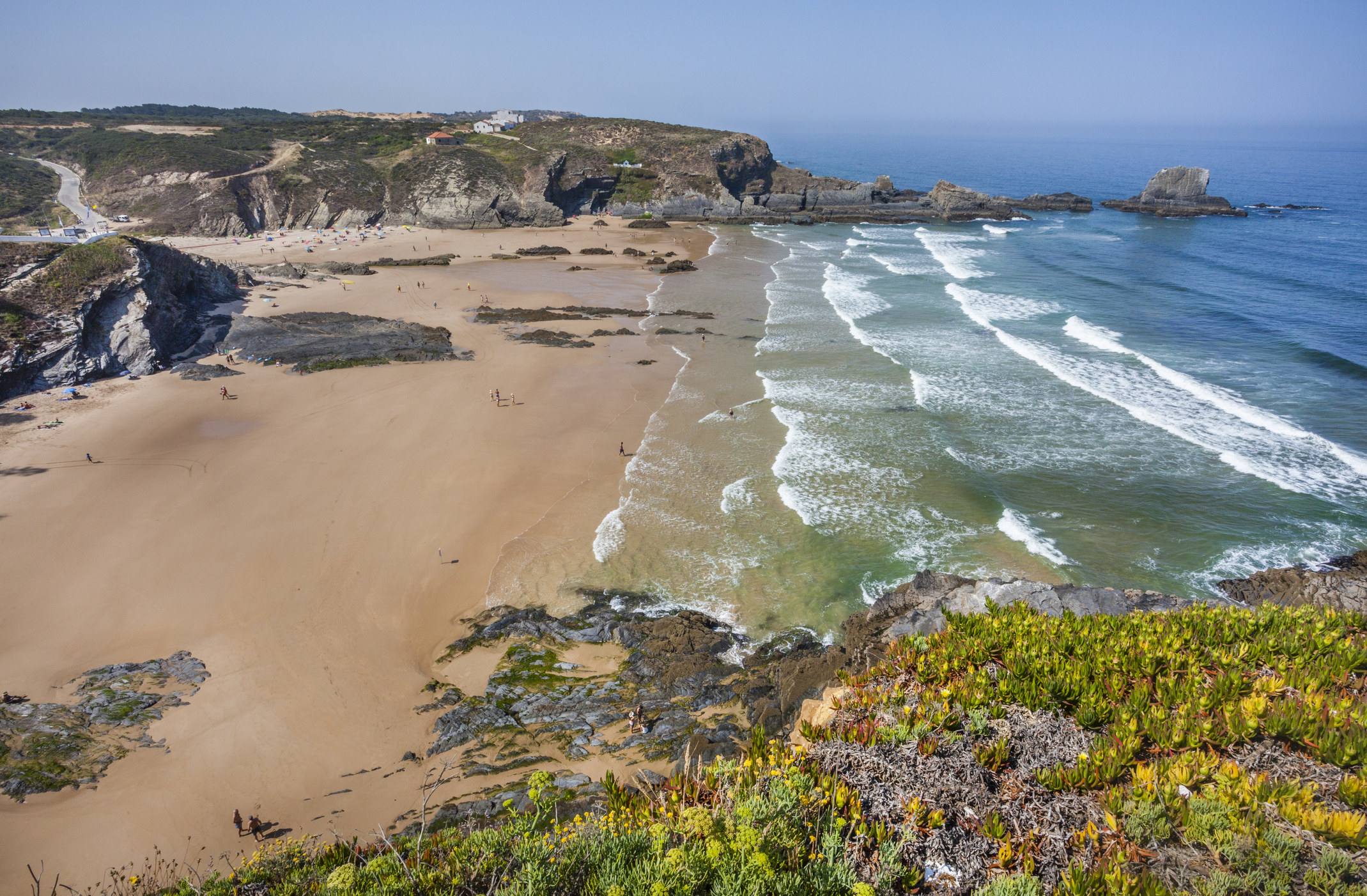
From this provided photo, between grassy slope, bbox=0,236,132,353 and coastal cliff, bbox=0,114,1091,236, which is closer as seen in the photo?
grassy slope, bbox=0,236,132,353

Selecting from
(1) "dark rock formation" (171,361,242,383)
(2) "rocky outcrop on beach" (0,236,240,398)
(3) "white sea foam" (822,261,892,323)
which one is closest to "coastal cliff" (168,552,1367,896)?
(1) "dark rock formation" (171,361,242,383)

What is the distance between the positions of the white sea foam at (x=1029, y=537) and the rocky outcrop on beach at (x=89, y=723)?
65.8 feet

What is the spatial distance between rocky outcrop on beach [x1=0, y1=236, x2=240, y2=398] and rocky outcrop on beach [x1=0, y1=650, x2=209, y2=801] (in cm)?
2041

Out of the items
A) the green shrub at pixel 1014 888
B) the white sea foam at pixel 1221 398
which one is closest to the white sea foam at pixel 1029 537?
the white sea foam at pixel 1221 398

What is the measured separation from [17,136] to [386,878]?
110254 millimetres

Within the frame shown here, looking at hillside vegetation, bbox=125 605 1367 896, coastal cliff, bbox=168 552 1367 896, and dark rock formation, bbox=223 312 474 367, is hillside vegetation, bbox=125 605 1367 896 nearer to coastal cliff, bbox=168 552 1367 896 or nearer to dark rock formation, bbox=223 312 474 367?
coastal cliff, bbox=168 552 1367 896

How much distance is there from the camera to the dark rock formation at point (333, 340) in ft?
101

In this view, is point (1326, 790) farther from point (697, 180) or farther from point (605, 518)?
point (697, 180)

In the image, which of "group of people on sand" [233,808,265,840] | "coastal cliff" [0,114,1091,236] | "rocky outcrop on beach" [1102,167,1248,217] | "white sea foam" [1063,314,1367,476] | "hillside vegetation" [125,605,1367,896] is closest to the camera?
"hillside vegetation" [125,605,1367,896]

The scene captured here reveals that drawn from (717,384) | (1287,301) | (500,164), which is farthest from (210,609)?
(500,164)

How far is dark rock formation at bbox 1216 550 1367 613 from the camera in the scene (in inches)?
506

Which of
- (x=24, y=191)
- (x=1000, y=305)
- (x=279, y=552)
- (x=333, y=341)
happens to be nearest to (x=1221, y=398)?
(x=1000, y=305)

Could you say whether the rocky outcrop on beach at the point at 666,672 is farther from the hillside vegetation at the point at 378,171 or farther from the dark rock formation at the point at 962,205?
the dark rock formation at the point at 962,205

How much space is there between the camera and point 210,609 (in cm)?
1541
